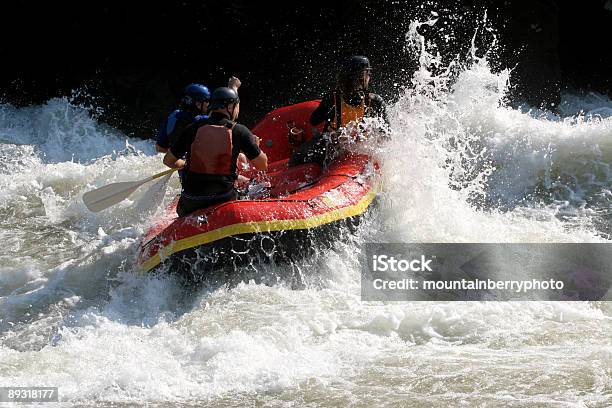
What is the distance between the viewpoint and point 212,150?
522 cm

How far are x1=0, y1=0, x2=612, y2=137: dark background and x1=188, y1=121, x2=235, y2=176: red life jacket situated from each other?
5268 millimetres

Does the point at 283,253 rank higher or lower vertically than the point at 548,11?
lower

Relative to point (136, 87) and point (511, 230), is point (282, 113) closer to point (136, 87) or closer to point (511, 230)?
point (511, 230)

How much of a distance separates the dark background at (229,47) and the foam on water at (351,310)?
2.52 m

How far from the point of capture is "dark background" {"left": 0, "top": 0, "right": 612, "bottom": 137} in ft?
34.0

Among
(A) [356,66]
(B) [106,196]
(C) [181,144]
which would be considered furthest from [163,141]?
(A) [356,66]

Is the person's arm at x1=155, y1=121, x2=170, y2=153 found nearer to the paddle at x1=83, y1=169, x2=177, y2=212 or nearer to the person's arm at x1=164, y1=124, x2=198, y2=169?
the paddle at x1=83, y1=169, x2=177, y2=212

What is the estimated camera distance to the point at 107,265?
595 centimetres

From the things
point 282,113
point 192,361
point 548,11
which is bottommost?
point 192,361

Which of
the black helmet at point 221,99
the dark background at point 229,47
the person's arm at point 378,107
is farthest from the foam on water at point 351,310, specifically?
the dark background at point 229,47

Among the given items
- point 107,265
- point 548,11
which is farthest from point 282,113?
point 548,11

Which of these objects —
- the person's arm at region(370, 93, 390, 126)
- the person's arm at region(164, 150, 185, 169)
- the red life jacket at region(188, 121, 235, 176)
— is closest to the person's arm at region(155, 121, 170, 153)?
the person's arm at region(164, 150, 185, 169)

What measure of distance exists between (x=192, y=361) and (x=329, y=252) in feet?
5.20

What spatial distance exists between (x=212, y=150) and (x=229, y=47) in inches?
222
